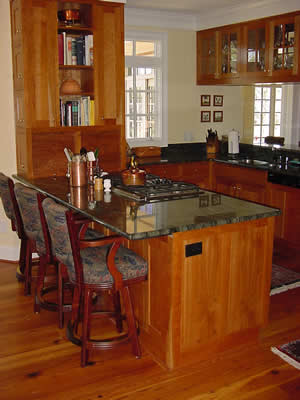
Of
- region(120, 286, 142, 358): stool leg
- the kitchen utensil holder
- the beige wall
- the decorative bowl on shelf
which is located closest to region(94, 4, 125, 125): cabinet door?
the decorative bowl on shelf

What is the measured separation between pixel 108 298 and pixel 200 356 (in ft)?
3.59

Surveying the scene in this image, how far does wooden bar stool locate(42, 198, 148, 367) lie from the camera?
2.82 m

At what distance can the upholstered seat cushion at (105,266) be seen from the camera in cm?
285

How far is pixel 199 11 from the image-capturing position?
5824 millimetres

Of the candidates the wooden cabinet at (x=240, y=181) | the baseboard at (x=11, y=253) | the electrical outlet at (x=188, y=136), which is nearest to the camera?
the baseboard at (x=11, y=253)

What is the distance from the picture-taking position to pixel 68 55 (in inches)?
181

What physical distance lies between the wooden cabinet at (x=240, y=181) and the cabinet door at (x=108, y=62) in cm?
170

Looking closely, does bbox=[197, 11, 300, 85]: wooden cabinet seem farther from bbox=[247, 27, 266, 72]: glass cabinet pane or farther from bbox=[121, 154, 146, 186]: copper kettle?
bbox=[121, 154, 146, 186]: copper kettle

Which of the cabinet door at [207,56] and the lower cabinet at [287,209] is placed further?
the cabinet door at [207,56]

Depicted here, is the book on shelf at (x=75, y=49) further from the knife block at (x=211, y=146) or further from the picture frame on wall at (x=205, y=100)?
the knife block at (x=211, y=146)

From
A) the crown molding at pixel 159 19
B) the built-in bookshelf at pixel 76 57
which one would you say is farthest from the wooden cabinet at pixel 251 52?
the built-in bookshelf at pixel 76 57

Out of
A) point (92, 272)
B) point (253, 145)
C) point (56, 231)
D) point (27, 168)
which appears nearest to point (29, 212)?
point (56, 231)

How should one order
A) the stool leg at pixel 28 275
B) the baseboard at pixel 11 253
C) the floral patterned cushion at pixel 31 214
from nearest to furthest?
the floral patterned cushion at pixel 31 214 → the stool leg at pixel 28 275 → the baseboard at pixel 11 253

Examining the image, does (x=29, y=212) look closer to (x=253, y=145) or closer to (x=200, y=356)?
(x=200, y=356)
